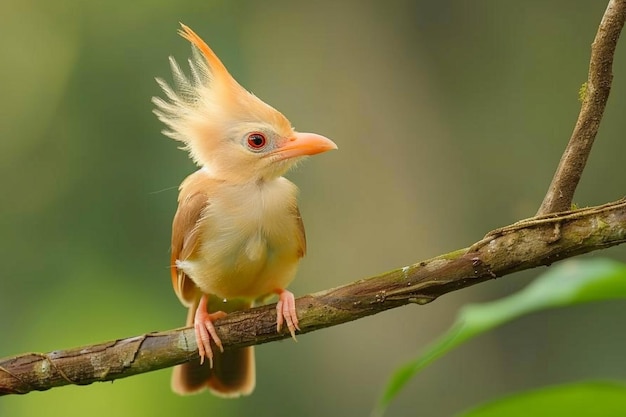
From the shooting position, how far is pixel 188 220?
8.87 feet

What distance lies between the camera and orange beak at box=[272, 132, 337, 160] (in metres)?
2.76

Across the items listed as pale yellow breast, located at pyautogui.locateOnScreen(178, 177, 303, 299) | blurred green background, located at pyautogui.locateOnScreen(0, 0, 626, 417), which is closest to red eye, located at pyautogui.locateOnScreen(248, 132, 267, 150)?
pale yellow breast, located at pyautogui.locateOnScreen(178, 177, 303, 299)

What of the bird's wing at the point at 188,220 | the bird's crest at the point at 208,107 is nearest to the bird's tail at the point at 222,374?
the bird's wing at the point at 188,220

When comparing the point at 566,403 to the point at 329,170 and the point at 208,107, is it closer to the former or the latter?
the point at 208,107

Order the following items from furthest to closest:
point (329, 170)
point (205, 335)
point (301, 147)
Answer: point (329, 170) < point (301, 147) < point (205, 335)

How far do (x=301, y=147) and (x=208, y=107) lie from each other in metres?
0.36

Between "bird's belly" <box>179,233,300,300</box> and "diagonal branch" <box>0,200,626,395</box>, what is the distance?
0.71 ft

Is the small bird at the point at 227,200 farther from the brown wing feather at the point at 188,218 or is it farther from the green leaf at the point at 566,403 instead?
the green leaf at the point at 566,403

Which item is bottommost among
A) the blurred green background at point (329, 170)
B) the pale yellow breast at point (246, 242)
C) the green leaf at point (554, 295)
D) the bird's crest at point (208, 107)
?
the green leaf at point (554, 295)

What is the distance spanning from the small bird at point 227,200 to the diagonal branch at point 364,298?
116 mm

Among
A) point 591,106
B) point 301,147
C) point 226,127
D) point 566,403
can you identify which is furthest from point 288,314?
point 566,403

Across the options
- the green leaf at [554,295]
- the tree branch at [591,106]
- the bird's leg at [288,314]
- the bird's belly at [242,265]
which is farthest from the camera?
the bird's belly at [242,265]

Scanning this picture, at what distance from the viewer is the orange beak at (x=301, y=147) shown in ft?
9.05

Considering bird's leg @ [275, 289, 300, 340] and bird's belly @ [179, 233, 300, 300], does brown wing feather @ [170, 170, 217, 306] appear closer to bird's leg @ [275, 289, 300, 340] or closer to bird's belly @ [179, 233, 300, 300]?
bird's belly @ [179, 233, 300, 300]
